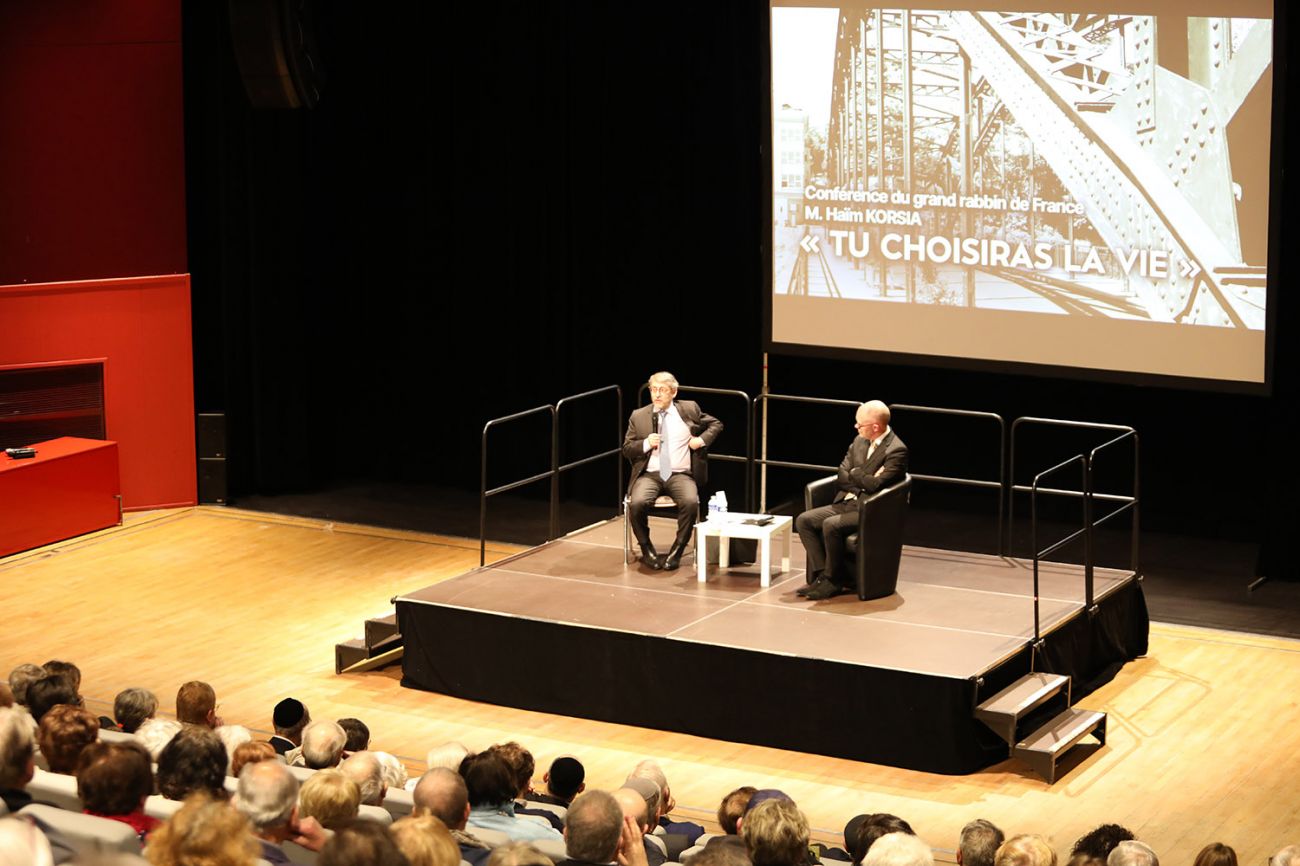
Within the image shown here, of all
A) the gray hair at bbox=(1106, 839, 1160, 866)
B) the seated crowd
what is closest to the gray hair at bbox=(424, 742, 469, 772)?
the seated crowd

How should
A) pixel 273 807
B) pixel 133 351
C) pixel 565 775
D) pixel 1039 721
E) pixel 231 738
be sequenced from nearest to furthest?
pixel 273 807 → pixel 231 738 → pixel 565 775 → pixel 1039 721 → pixel 133 351

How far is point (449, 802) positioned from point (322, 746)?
40.3 inches

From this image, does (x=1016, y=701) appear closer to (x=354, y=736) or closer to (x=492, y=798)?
(x=354, y=736)

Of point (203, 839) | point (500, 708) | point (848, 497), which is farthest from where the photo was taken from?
point (848, 497)

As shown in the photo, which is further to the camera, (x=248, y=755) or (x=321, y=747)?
(x=321, y=747)

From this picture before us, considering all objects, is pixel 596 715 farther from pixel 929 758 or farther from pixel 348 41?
pixel 348 41

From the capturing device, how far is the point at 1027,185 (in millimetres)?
9883

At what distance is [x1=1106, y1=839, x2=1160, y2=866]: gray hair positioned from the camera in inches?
179

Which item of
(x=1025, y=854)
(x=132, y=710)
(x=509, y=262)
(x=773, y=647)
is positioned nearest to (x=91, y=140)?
(x=509, y=262)

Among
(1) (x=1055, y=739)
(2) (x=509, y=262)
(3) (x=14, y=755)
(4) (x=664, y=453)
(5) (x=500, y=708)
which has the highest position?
(2) (x=509, y=262)

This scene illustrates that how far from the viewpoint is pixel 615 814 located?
Answer: 455 cm

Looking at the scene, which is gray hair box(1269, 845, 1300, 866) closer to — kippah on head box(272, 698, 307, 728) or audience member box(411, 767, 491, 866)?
audience member box(411, 767, 491, 866)

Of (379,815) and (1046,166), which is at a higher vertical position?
(1046,166)

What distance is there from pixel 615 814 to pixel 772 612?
3.91 meters
